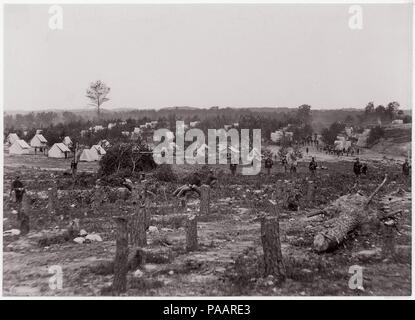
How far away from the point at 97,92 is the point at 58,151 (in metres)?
3.00

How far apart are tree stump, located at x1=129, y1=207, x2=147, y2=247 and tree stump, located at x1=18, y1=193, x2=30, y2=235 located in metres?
2.83

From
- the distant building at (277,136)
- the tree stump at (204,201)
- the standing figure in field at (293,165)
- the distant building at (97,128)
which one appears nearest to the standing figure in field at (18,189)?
the distant building at (97,128)

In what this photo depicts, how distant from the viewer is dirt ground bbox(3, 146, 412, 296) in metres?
8.05

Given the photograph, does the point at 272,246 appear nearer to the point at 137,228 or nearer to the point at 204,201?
the point at 137,228

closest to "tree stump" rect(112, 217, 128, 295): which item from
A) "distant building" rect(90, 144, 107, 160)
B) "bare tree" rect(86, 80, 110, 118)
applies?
"bare tree" rect(86, 80, 110, 118)

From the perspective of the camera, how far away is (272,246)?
26.2 ft

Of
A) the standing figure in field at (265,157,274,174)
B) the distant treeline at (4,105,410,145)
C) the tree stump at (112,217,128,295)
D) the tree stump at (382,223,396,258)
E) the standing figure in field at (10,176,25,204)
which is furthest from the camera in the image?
the standing figure in field at (265,157,274,174)

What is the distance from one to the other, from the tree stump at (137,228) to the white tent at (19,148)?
171 inches

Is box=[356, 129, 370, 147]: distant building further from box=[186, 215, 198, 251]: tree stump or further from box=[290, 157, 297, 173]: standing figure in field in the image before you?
box=[186, 215, 198, 251]: tree stump

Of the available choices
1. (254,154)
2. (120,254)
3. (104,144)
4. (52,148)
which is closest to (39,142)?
(52,148)

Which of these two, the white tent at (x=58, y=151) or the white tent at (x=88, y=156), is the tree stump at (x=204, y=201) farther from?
the white tent at (x=58, y=151)

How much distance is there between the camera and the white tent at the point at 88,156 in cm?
1226

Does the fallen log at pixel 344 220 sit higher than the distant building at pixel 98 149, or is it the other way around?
the distant building at pixel 98 149
